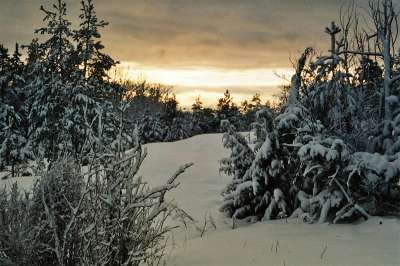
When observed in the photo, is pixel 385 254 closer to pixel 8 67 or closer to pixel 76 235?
pixel 76 235

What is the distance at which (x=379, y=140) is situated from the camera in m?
9.34

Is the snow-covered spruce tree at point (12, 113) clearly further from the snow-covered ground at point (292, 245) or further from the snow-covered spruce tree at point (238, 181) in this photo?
the snow-covered ground at point (292, 245)

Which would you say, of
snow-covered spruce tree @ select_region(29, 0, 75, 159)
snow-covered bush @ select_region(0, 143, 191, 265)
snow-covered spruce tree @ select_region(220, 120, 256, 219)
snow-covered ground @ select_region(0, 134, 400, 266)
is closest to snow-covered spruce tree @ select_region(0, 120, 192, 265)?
snow-covered bush @ select_region(0, 143, 191, 265)

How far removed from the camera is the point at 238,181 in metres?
10.6

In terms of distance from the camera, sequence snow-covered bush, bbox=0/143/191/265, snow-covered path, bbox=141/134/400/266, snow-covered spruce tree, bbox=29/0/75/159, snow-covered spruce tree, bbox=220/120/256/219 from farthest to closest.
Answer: snow-covered spruce tree, bbox=29/0/75/159
snow-covered spruce tree, bbox=220/120/256/219
snow-covered path, bbox=141/134/400/266
snow-covered bush, bbox=0/143/191/265

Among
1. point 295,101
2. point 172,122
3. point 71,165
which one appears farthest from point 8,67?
point 71,165

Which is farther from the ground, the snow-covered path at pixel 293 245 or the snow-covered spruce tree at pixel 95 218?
the snow-covered spruce tree at pixel 95 218

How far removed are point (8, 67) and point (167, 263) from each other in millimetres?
31527

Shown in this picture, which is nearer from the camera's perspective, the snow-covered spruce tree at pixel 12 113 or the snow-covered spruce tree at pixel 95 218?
the snow-covered spruce tree at pixel 95 218

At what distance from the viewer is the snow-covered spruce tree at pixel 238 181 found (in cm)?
1015

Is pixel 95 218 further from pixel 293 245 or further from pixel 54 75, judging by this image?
pixel 54 75

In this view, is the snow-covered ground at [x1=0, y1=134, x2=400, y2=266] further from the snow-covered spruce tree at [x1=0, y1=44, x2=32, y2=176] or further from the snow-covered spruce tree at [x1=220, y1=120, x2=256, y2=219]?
the snow-covered spruce tree at [x1=0, y1=44, x2=32, y2=176]

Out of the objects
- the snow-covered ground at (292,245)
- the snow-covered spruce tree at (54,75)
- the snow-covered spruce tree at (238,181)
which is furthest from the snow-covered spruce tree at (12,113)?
the snow-covered ground at (292,245)

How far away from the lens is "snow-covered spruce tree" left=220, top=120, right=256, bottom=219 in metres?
10.1
